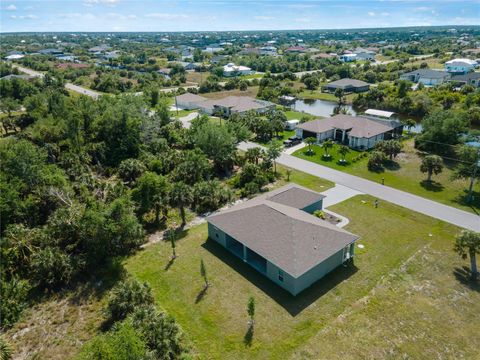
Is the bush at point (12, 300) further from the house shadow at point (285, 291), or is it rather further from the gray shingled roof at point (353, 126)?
the gray shingled roof at point (353, 126)

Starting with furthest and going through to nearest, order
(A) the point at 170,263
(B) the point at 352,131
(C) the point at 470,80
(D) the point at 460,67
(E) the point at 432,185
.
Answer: (D) the point at 460,67 < (C) the point at 470,80 < (B) the point at 352,131 < (E) the point at 432,185 < (A) the point at 170,263

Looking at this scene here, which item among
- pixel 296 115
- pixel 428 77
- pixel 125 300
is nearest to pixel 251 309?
pixel 125 300

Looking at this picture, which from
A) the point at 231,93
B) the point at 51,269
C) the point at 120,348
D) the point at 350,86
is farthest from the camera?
the point at 231,93

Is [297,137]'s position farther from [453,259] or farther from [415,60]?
[415,60]

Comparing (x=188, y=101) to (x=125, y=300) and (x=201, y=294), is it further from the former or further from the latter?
(x=125, y=300)

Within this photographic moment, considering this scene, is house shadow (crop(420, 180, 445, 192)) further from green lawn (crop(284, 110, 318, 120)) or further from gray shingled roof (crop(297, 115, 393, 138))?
green lawn (crop(284, 110, 318, 120))

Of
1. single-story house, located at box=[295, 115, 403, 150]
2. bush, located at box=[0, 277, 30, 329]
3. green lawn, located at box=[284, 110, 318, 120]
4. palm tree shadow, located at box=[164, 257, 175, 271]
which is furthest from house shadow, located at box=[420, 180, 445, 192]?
bush, located at box=[0, 277, 30, 329]

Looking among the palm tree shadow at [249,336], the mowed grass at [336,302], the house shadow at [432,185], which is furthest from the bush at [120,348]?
the house shadow at [432,185]
